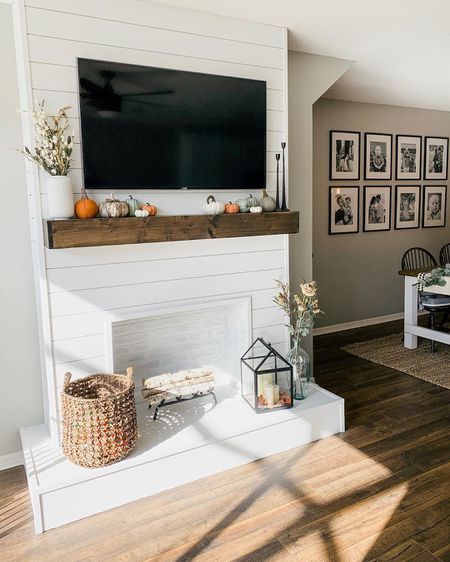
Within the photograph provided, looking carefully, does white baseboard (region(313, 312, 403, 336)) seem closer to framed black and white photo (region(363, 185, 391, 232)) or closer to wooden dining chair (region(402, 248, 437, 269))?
wooden dining chair (region(402, 248, 437, 269))

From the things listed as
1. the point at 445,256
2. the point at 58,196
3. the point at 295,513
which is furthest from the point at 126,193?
the point at 445,256

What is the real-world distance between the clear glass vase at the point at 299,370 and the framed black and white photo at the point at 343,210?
7.67 ft

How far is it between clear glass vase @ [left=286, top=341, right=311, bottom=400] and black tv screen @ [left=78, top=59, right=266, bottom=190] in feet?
3.64

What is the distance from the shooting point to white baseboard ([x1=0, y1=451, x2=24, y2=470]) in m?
2.83

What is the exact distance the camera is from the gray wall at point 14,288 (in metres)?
2.67

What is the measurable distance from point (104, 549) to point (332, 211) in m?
3.95

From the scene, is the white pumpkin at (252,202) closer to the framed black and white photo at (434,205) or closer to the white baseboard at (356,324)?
the white baseboard at (356,324)

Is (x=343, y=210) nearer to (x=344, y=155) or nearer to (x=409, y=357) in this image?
(x=344, y=155)

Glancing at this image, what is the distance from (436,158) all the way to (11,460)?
18.1 ft

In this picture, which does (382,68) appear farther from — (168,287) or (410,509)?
(410,509)

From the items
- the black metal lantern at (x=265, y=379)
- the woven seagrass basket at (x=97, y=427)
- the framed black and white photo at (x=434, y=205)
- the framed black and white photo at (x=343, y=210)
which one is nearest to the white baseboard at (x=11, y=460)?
the woven seagrass basket at (x=97, y=427)

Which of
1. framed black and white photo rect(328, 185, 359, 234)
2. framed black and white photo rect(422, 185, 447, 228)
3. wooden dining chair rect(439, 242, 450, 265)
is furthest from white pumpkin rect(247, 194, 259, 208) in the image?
wooden dining chair rect(439, 242, 450, 265)

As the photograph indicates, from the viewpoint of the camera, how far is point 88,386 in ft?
8.61

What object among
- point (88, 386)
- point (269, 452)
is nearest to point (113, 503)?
point (88, 386)
